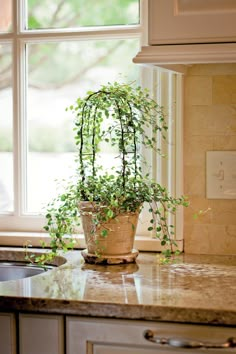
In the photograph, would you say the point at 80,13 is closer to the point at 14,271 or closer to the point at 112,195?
the point at 112,195

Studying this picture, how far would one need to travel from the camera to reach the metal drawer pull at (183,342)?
1.64 meters

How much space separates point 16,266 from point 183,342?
856 millimetres

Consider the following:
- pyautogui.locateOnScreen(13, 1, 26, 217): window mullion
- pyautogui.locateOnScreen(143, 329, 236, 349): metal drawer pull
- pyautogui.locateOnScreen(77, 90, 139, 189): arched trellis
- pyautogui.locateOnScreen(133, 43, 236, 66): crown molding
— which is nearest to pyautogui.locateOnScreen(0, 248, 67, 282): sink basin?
pyautogui.locateOnScreen(13, 1, 26, 217): window mullion

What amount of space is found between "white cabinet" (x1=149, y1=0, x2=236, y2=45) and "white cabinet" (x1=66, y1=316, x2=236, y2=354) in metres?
0.79

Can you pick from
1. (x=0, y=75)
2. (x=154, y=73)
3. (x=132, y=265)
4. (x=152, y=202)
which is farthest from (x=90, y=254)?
(x=0, y=75)

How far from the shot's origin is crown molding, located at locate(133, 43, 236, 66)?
1.86m

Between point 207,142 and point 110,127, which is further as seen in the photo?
point 207,142

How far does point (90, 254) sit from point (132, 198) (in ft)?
0.74

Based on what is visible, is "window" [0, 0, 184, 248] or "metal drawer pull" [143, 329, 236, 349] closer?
"metal drawer pull" [143, 329, 236, 349]

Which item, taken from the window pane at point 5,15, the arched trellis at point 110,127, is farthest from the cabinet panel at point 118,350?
the window pane at point 5,15

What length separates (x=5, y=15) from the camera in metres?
2.53

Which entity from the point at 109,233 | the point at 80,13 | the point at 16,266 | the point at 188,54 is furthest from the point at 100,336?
the point at 80,13

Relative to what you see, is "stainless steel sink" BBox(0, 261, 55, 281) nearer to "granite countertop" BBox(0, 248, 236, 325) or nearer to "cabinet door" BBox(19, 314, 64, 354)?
"granite countertop" BBox(0, 248, 236, 325)

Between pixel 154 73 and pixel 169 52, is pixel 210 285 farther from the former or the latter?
pixel 154 73
